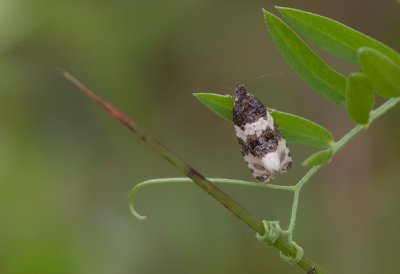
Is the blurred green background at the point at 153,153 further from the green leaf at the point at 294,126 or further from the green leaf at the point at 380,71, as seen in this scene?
the green leaf at the point at 380,71

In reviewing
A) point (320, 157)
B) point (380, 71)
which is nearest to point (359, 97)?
point (380, 71)

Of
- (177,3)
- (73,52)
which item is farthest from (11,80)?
(177,3)

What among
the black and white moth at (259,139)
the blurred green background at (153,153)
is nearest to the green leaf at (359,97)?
the black and white moth at (259,139)

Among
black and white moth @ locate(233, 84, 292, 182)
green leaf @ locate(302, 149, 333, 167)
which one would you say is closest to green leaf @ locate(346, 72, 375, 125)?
green leaf @ locate(302, 149, 333, 167)

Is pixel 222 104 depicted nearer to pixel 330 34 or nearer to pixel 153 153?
pixel 330 34

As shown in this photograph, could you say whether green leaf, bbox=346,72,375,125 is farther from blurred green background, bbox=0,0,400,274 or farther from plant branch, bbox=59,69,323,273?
blurred green background, bbox=0,0,400,274

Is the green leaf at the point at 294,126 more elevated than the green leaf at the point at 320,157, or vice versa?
the green leaf at the point at 320,157
